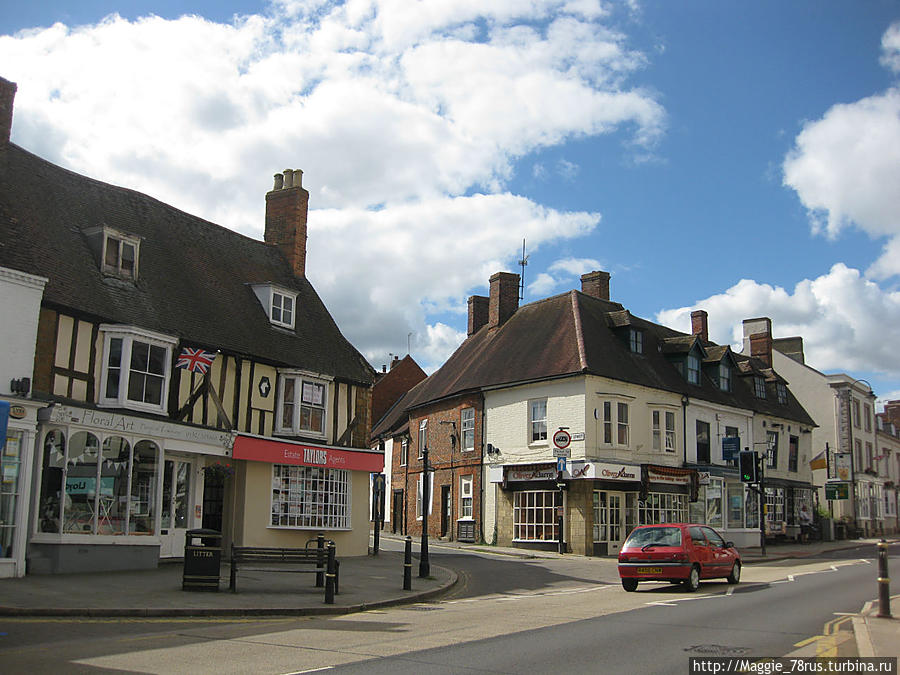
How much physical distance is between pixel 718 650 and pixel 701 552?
27.3ft

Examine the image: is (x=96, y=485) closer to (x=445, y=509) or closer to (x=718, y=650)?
(x=718, y=650)

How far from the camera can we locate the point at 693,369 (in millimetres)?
37250

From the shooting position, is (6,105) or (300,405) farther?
(300,405)

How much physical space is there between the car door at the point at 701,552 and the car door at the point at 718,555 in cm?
14

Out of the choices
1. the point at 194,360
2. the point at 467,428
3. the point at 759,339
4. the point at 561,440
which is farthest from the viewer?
the point at 759,339

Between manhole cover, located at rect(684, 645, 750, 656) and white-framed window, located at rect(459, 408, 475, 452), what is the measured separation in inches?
984

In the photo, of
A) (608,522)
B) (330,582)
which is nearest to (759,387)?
(608,522)

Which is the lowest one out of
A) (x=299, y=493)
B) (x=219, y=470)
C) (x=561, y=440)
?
(x=299, y=493)

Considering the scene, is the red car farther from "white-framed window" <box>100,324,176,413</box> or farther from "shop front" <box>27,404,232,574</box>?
"white-framed window" <box>100,324,176,413</box>

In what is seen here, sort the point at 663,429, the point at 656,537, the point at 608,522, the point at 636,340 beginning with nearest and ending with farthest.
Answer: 1. the point at 656,537
2. the point at 608,522
3. the point at 663,429
4. the point at 636,340

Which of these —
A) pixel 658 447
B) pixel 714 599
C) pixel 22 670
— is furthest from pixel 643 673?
pixel 658 447

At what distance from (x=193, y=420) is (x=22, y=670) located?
42.0 feet

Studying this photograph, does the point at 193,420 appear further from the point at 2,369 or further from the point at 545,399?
the point at 545,399

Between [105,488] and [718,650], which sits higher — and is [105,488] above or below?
above
